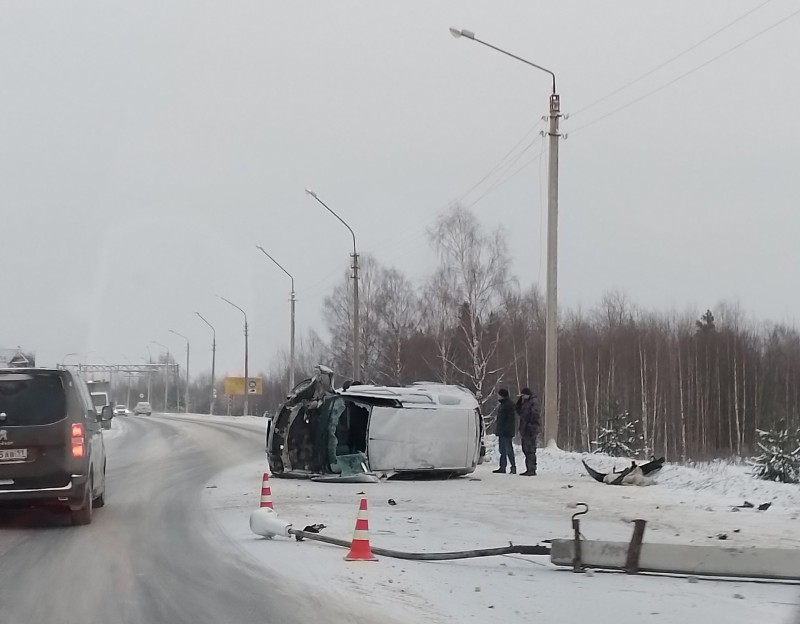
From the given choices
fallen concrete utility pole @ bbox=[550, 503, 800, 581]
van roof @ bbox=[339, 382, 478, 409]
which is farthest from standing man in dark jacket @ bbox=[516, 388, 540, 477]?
fallen concrete utility pole @ bbox=[550, 503, 800, 581]

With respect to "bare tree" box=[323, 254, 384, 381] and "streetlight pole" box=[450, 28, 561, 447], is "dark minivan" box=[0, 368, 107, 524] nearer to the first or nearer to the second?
"streetlight pole" box=[450, 28, 561, 447]

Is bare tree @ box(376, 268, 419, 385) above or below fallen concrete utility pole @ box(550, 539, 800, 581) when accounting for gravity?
above

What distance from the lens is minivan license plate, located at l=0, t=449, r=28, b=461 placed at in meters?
11.2

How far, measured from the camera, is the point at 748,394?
61.2 meters

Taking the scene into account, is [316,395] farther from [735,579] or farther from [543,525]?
[735,579]

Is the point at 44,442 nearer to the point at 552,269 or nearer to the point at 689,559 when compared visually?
the point at 689,559

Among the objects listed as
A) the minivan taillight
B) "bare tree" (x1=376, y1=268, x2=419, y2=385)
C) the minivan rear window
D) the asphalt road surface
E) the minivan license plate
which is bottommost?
the asphalt road surface

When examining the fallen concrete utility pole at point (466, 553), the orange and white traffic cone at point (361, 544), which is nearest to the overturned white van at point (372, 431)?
the fallen concrete utility pole at point (466, 553)

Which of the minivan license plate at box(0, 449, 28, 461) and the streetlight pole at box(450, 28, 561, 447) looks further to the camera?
the streetlight pole at box(450, 28, 561, 447)

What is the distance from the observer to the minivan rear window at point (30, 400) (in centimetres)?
1145

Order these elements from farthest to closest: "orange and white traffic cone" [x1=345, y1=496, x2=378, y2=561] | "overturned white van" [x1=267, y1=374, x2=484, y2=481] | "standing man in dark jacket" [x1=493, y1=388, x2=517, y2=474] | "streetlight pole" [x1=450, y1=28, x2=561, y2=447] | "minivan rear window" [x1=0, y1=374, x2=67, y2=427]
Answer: "streetlight pole" [x1=450, y1=28, x2=561, y2=447] → "standing man in dark jacket" [x1=493, y1=388, x2=517, y2=474] → "overturned white van" [x1=267, y1=374, x2=484, y2=481] → "minivan rear window" [x1=0, y1=374, x2=67, y2=427] → "orange and white traffic cone" [x1=345, y1=496, x2=378, y2=561]

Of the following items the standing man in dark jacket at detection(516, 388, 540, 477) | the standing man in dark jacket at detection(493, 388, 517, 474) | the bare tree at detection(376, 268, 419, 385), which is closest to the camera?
the standing man in dark jacket at detection(516, 388, 540, 477)

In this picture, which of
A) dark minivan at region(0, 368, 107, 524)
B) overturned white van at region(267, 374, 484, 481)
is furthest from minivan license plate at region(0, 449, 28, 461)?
overturned white van at region(267, 374, 484, 481)

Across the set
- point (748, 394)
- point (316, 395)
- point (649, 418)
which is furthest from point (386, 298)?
point (316, 395)
